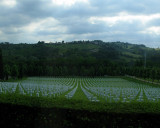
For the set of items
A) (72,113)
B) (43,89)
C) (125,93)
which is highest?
(72,113)

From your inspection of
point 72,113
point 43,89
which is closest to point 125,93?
point 43,89

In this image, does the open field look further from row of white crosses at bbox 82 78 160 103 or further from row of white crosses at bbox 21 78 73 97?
row of white crosses at bbox 21 78 73 97

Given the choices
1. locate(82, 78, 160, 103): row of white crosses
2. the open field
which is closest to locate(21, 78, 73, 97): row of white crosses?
locate(82, 78, 160, 103): row of white crosses

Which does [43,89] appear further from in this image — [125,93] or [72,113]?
[72,113]

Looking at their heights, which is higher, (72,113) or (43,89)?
(72,113)

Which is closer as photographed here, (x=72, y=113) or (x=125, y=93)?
(x=72, y=113)

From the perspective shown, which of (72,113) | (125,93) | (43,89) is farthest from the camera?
(43,89)

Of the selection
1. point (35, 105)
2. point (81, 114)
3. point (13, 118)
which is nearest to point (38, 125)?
point (35, 105)

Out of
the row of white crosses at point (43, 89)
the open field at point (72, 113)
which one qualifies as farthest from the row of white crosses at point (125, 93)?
the open field at point (72, 113)

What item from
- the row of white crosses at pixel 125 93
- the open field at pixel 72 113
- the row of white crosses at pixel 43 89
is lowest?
the row of white crosses at pixel 125 93

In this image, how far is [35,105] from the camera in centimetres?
832

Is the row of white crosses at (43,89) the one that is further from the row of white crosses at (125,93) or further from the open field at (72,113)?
the open field at (72,113)

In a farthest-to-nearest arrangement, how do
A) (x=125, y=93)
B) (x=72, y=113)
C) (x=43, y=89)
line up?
(x=43, y=89)
(x=125, y=93)
(x=72, y=113)

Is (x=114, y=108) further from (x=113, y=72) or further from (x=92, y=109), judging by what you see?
(x=113, y=72)
